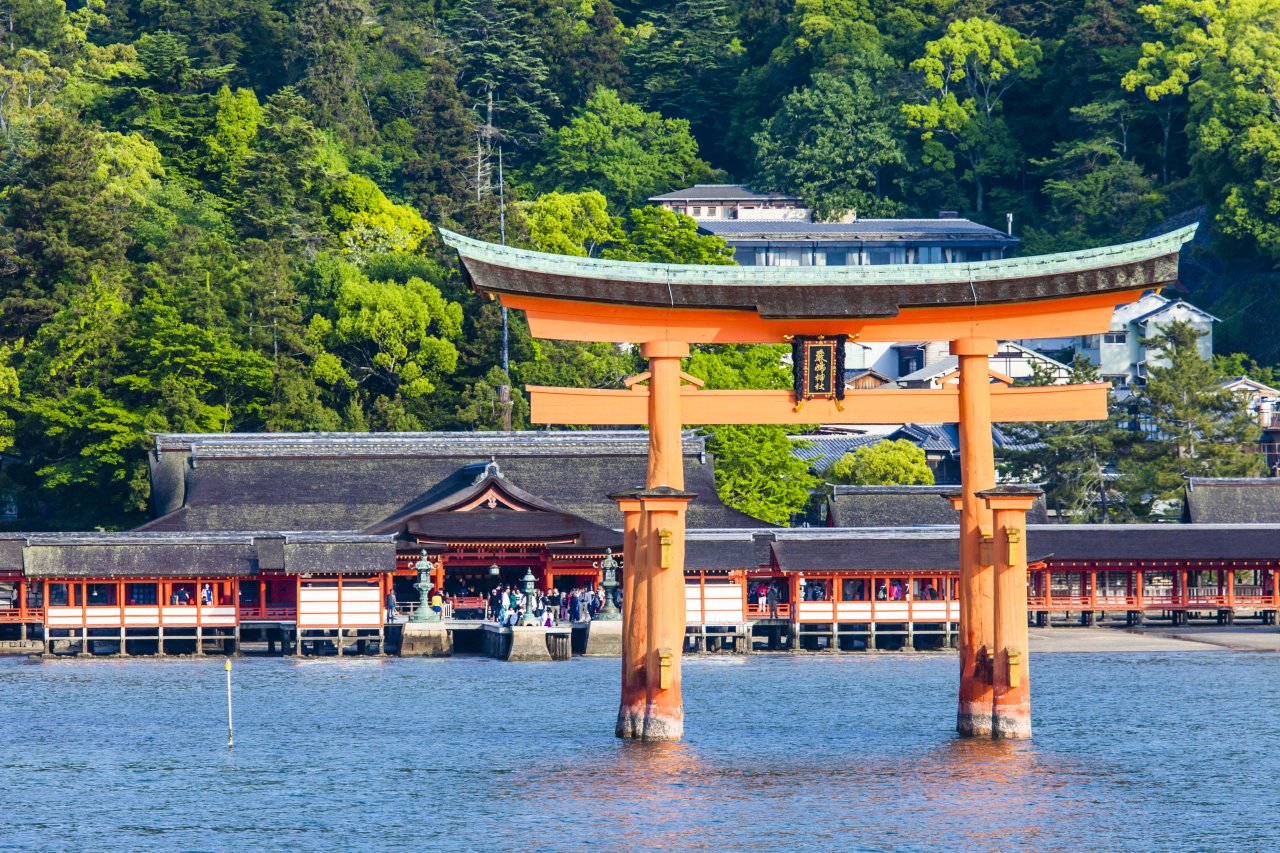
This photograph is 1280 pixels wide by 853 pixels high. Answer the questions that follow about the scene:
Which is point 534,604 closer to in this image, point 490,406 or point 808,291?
point 490,406

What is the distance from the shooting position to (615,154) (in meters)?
94.4

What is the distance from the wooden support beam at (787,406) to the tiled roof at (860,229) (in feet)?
197

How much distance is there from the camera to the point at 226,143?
82750mm

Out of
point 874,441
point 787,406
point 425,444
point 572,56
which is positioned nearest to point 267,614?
point 425,444

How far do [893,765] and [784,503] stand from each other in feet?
110

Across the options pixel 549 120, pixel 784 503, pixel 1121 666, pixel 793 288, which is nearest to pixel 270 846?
pixel 793 288

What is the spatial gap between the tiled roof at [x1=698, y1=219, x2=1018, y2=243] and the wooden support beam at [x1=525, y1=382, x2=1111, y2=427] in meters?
60.0

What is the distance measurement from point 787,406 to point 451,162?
6394cm

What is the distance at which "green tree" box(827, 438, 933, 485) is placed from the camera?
6297 centimetres

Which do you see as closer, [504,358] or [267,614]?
[267,614]

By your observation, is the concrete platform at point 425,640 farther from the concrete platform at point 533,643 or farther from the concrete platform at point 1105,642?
the concrete platform at point 1105,642

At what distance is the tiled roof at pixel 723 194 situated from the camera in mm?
94562

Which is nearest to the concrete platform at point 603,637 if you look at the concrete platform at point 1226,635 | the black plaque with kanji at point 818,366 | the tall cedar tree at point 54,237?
the concrete platform at point 1226,635

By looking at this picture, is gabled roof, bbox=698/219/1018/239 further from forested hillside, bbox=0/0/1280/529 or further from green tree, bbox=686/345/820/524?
green tree, bbox=686/345/820/524
